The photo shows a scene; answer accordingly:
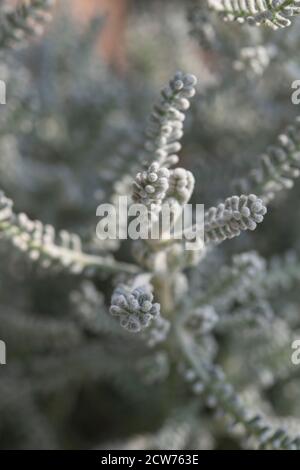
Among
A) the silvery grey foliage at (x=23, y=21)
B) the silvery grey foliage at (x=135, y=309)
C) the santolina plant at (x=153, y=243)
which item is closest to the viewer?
the silvery grey foliage at (x=135, y=309)

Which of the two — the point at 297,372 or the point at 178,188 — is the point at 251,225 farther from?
the point at 297,372

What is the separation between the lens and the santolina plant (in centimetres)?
71

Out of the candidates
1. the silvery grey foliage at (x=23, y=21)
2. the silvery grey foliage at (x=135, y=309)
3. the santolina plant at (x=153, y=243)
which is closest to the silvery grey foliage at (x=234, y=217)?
the santolina plant at (x=153, y=243)

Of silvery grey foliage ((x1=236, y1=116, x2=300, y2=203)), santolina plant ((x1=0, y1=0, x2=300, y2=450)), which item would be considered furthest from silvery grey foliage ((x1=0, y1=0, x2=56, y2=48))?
silvery grey foliage ((x1=236, y1=116, x2=300, y2=203))

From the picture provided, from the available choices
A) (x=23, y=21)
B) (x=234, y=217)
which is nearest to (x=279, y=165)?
(x=234, y=217)

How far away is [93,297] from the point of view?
96 cm

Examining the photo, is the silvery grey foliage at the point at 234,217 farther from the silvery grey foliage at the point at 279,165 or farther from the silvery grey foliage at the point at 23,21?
the silvery grey foliage at the point at 23,21

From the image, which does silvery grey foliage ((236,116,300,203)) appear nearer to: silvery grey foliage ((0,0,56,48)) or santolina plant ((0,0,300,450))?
santolina plant ((0,0,300,450))

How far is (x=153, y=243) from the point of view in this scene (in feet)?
2.43

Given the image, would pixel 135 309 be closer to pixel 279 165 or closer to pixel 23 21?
pixel 279 165

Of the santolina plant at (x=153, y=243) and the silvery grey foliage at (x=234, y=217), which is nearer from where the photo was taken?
the silvery grey foliage at (x=234, y=217)

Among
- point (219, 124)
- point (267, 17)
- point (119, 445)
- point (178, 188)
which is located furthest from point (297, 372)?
point (267, 17)

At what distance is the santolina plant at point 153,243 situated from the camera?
709mm

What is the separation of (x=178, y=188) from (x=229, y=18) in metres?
0.17
